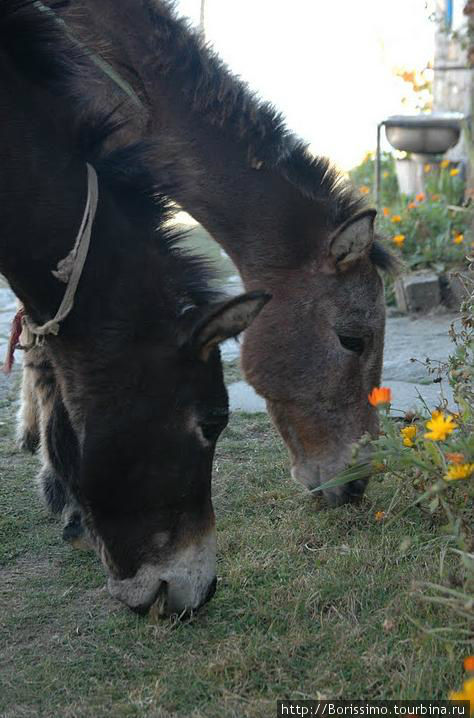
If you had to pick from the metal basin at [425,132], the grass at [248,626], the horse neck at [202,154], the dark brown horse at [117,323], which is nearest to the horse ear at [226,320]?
the dark brown horse at [117,323]

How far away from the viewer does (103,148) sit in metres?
2.74

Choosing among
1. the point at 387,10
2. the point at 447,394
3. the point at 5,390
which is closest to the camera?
the point at 447,394

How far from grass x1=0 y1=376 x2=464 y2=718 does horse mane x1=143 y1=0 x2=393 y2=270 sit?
1.27m

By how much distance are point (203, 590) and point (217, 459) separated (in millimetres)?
1620

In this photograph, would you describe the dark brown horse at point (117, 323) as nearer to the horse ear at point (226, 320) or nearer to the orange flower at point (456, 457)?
the horse ear at point (226, 320)

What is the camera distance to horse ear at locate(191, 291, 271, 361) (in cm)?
246

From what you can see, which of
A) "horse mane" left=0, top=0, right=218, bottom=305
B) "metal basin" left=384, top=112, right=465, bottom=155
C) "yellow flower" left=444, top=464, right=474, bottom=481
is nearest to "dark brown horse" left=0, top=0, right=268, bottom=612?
"horse mane" left=0, top=0, right=218, bottom=305

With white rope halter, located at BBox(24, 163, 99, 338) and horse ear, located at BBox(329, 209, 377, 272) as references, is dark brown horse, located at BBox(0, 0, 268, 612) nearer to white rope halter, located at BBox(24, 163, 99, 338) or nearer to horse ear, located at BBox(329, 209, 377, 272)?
white rope halter, located at BBox(24, 163, 99, 338)

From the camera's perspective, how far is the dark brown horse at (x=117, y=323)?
8.61 ft

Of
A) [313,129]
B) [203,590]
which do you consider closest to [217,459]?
[203,590]

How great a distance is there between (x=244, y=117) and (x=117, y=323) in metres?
1.67

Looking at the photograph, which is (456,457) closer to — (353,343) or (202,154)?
(353,343)

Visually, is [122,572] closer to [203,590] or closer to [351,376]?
[203,590]

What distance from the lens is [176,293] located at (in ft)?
8.83
